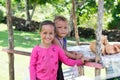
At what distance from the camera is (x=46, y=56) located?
3139 millimetres

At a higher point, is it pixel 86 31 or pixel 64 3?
pixel 64 3

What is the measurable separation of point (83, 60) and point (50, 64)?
1.12 feet

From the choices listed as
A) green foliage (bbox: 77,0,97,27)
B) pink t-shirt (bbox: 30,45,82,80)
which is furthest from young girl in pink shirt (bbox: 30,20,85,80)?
green foliage (bbox: 77,0,97,27)

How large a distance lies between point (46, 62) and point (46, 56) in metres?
0.06

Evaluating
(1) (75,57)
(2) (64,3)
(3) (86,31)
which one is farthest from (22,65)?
(2) (64,3)

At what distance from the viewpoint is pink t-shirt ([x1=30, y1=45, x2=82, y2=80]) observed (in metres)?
3.15

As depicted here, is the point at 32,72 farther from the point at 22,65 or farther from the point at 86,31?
the point at 86,31

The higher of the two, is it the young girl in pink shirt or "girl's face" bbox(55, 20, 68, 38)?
"girl's face" bbox(55, 20, 68, 38)

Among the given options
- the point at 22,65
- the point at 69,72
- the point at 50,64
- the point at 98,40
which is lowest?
the point at 22,65

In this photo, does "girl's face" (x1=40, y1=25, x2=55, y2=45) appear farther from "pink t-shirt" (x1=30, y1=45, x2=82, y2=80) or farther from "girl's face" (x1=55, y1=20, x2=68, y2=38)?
"girl's face" (x1=55, y1=20, x2=68, y2=38)

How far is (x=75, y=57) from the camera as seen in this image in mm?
3324

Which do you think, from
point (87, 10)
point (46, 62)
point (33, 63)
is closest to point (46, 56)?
point (46, 62)

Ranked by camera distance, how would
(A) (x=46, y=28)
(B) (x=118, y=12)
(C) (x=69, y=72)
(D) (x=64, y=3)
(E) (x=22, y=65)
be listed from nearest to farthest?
(A) (x=46, y=28) → (C) (x=69, y=72) → (E) (x=22, y=65) → (B) (x=118, y=12) → (D) (x=64, y=3)

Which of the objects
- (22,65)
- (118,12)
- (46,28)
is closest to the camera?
(46,28)
